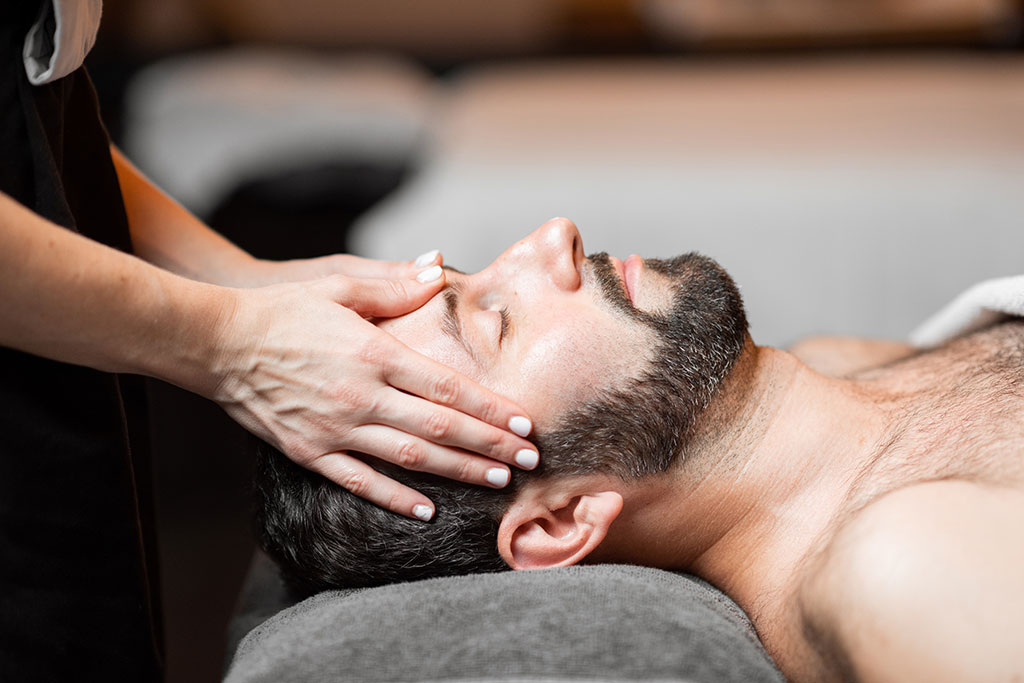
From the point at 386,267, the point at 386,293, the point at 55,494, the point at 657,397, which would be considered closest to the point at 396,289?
the point at 386,293

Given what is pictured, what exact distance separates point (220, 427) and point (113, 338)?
192cm

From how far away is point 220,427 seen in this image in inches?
110

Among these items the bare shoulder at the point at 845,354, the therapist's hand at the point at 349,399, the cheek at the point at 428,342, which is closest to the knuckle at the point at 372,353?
the therapist's hand at the point at 349,399

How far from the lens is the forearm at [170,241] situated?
1.40 metres

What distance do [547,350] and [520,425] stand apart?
12 cm

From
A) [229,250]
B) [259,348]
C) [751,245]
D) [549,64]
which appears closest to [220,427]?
[229,250]

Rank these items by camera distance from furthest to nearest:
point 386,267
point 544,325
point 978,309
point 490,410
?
point 978,309
point 386,267
point 544,325
point 490,410

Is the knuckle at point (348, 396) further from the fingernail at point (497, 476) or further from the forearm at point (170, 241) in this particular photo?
the forearm at point (170, 241)

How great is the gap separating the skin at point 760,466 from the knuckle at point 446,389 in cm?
10

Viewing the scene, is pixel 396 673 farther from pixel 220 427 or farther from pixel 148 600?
pixel 220 427

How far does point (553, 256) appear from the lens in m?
1.27

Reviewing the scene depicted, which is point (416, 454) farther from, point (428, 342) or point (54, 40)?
point (54, 40)

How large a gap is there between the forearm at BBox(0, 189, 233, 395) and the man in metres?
0.27

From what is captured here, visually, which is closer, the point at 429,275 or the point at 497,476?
the point at 497,476
